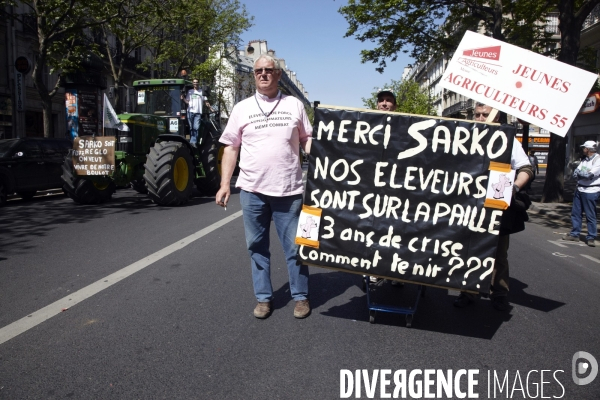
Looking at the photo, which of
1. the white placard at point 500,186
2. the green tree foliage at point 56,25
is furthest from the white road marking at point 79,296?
the green tree foliage at point 56,25

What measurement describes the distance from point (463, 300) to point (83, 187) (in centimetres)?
991

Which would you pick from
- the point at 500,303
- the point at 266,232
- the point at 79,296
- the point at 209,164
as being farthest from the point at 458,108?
the point at 79,296

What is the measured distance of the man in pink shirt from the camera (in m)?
4.11

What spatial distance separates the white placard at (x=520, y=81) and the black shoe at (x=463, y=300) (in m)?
1.66

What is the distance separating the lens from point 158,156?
37.8 ft

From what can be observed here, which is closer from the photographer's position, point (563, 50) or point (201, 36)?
point (563, 50)

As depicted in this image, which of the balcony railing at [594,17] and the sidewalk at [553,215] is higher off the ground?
the balcony railing at [594,17]

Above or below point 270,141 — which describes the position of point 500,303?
below

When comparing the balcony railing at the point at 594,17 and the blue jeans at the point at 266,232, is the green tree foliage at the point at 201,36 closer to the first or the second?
the balcony railing at the point at 594,17

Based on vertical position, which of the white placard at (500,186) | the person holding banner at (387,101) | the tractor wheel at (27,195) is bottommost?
the tractor wheel at (27,195)

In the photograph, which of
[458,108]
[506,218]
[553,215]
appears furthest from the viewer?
[458,108]

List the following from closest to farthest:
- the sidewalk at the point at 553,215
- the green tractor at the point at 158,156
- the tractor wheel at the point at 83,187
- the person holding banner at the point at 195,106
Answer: the green tractor at the point at 158,156 < the sidewalk at the point at 553,215 < the tractor wheel at the point at 83,187 < the person holding banner at the point at 195,106

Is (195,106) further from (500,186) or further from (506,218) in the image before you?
(500,186)

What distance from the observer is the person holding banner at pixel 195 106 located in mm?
13375
